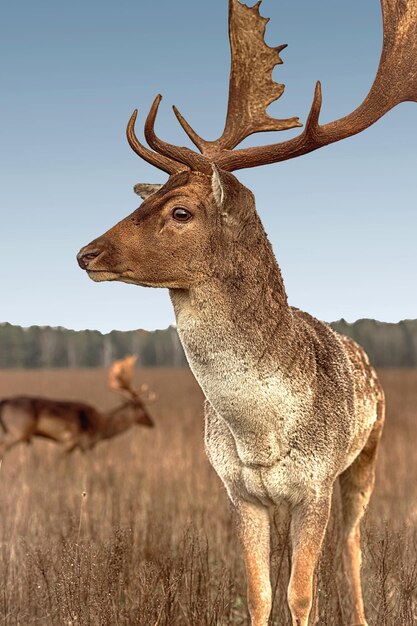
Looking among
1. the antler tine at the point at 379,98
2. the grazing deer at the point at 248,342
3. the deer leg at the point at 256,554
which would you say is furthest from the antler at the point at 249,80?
the deer leg at the point at 256,554

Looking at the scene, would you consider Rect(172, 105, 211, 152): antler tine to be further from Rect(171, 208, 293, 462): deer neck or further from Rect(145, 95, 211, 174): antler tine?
Rect(171, 208, 293, 462): deer neck

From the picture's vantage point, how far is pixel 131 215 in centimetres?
347

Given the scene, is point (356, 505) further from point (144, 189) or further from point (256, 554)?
point (144, 189)

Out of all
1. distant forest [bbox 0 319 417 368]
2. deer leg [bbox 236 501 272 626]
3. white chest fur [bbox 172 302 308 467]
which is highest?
distant forest [bbox 0 319 417 368]

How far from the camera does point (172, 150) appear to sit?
3.93 meters

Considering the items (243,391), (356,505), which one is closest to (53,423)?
(356,505)

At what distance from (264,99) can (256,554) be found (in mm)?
2578

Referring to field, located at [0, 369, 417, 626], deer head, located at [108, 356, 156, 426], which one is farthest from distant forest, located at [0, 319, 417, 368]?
field, located at [0, 369, 417, 626]

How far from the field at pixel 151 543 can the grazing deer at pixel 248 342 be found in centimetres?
73

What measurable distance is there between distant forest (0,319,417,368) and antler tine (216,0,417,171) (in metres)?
59.1

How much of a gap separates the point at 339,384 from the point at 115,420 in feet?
34.5

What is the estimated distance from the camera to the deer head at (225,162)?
3.37 metres

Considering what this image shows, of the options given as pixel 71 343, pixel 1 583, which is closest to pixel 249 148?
pixel 1 583

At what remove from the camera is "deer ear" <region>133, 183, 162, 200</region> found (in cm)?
400
